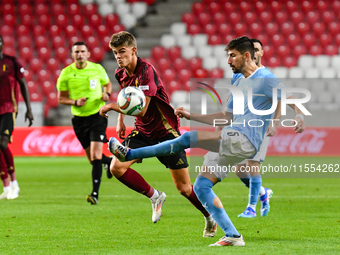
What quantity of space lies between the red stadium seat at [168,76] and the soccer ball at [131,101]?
1455 cm

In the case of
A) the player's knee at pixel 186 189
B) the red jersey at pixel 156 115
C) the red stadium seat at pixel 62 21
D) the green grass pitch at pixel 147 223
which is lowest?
the green grass pitch at pixel 147 223

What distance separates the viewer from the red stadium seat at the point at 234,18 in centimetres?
2077

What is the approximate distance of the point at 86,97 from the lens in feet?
25.3

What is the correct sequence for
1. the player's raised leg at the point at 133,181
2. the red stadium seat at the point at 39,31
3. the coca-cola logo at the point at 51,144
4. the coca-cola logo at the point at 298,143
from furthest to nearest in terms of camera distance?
1. the red stadium seat at the point at 39,31
2. the coca-cola logo at the point at 51,144
3. the coca-cola logo at the point at 298,143
4. the player's raised leg at the point at 133,181

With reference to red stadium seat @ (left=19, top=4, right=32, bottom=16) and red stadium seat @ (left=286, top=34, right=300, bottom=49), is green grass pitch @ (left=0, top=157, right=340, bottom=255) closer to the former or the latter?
red stadium seat @ (left=286, top=34, right=300, bottom=49)

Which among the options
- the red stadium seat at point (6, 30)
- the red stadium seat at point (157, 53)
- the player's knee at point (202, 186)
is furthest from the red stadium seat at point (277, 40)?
the player's knee at point (202, 186)

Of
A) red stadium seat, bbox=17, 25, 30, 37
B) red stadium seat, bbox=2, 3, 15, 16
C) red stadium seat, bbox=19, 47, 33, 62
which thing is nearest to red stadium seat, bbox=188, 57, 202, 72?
red stadium seat, bbox=19, 47, 33, 62

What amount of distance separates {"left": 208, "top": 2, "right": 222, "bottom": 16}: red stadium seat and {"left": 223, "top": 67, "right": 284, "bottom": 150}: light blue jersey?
55.7ft

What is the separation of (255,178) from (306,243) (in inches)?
67.2

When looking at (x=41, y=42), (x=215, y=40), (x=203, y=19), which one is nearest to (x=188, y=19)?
(x=203, y=19)

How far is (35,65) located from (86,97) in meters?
12.6

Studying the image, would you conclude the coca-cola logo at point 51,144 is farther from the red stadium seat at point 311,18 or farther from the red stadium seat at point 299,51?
the red stadium seat at point 311,18

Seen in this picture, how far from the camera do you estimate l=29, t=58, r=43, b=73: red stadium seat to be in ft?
64.3

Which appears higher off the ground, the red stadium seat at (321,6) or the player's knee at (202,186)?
the red stadium seat at (321,6)
